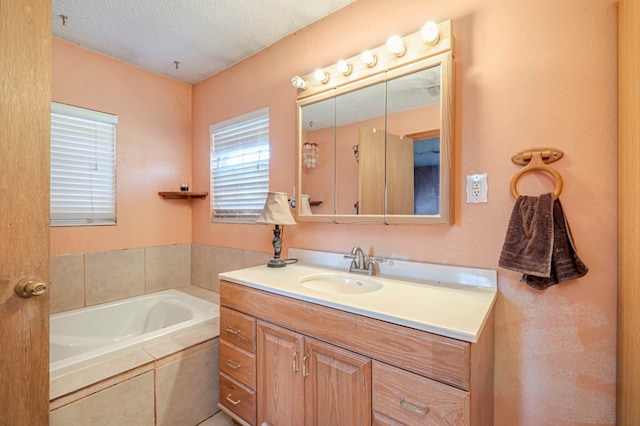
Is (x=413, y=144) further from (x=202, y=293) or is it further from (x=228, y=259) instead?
(x=202, y=293)

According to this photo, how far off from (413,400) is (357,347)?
0.77 ft

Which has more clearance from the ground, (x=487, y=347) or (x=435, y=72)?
(x=435, y=72)

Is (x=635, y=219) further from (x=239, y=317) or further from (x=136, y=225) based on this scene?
(x=136, y=225)

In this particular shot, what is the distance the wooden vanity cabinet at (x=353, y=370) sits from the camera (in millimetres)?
896

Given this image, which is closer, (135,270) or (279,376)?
(279,376)

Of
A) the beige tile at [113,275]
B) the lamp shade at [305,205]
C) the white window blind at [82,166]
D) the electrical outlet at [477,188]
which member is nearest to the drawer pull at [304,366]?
Result: the lamp shade at [305,205]

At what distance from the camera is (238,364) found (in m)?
1.52

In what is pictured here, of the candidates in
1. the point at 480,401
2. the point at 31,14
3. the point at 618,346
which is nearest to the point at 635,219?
the point at 618,346

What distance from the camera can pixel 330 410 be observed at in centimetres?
116

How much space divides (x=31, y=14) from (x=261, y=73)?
1.34 meters

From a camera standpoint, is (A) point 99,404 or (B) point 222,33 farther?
(B) point 222,33

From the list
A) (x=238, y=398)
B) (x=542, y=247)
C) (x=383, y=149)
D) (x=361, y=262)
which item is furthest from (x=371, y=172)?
(x=238, y=398)

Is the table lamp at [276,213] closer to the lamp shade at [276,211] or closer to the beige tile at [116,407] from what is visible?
the lamp shade at [276,211]

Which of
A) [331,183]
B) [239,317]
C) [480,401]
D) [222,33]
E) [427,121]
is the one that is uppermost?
[222,33]
